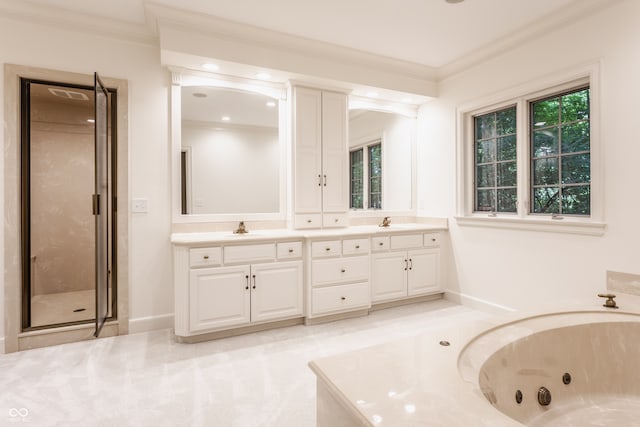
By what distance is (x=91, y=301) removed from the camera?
373cm

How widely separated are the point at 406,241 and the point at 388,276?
0.42m

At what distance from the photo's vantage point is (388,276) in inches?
136

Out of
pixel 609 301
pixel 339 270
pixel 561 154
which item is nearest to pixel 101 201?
pixel 339 270

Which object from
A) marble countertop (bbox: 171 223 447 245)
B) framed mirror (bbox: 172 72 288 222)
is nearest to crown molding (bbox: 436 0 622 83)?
marble countertop (bbox: 171 223 447 245)

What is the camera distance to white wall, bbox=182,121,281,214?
3115 mm

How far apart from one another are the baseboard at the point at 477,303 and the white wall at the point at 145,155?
2.87 meters

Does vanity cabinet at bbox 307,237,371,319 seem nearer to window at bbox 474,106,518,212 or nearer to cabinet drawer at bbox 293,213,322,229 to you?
cabinet drawer at bbox 293,213,322,229

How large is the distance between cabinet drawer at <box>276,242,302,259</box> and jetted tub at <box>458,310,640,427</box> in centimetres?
177

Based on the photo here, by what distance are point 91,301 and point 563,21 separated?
5163mm

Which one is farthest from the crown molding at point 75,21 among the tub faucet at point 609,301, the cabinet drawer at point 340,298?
the tub faucet at point 609,301

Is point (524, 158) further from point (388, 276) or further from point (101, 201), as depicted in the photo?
point (101, 201)

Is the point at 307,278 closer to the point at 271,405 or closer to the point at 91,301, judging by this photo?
the point at 271,405

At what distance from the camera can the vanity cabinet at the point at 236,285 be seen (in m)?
2.60

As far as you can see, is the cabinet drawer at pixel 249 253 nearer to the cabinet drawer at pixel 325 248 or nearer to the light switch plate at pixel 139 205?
the cabinet drawer at pixel 325 248
